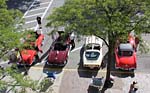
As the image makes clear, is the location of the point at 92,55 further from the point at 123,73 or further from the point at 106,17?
the point at 106,17

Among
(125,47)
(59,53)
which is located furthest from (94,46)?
(59,53)

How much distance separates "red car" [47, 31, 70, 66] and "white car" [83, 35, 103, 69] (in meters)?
1.57

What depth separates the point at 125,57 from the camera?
24.4 meters

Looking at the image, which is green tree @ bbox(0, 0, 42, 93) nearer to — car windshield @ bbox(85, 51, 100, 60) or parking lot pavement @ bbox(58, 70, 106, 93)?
parking lot pavement @ bbox(58, 70, 106, 93)

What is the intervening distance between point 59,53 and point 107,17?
6.75 meters

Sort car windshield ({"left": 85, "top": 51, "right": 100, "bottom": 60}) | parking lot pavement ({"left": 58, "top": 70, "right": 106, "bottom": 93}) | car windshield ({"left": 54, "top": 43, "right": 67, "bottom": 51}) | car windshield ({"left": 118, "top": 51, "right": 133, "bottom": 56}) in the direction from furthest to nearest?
car windshield ({"left": 54, "top": 43, "right": 67, "bottom": 51}) < car windshield ({"left": 118, "top": 51, "right": 133, "bottom": 56}) < car windshield ({"left": 85, "top": 51, "right": 100, "bottom": 60}) < parking lot pavement ({"left": 58, "top": 70, "right": 106, "bottom": 93})

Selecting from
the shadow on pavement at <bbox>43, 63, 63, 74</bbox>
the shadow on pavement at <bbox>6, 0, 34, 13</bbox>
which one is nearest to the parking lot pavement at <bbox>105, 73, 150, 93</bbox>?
the shadow on pavement at <bbox>43, 63, 63, 74</bbox>

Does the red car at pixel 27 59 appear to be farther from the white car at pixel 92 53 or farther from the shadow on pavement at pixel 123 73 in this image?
the shadow on pavement at pixel 123 73

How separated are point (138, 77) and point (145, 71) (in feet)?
3.30

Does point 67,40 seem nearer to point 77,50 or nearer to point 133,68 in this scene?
point 77,50

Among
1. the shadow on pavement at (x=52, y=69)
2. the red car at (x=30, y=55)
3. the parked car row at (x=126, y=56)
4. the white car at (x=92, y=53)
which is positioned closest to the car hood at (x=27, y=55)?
the red car at (x=30, y=55)

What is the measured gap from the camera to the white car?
79.4 feet

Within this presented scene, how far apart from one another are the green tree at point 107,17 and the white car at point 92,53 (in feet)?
13.3

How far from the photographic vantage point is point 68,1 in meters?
21.1
